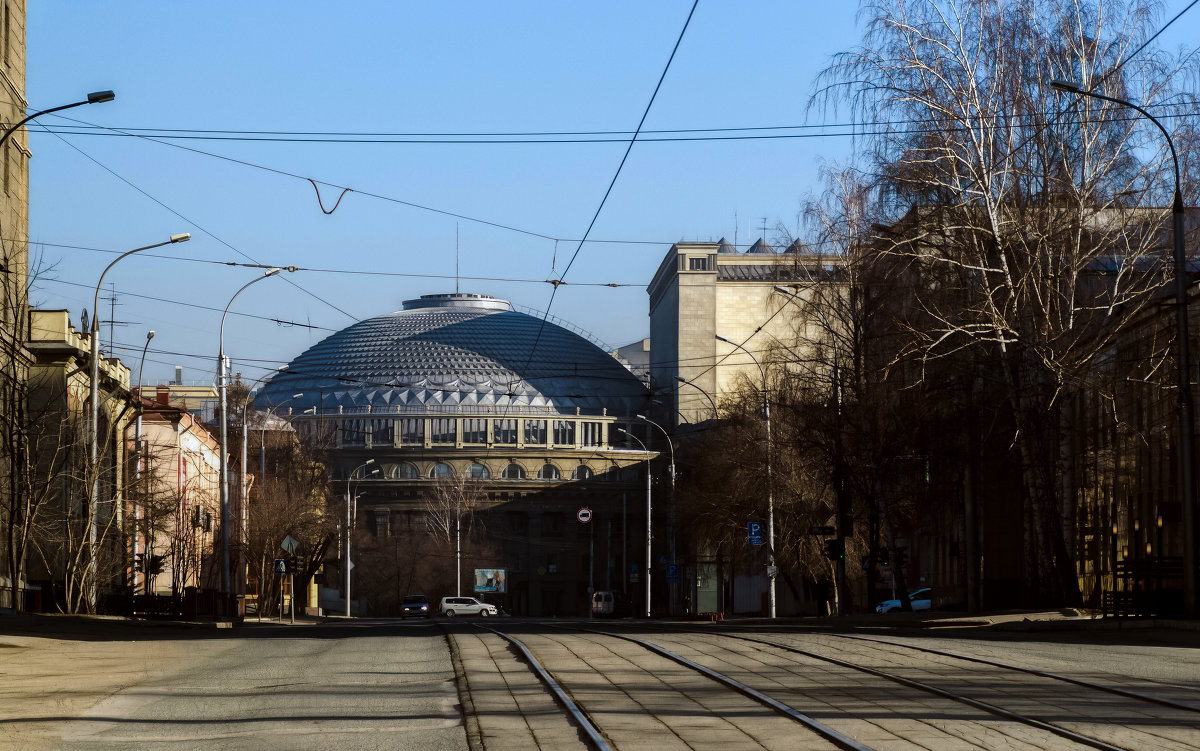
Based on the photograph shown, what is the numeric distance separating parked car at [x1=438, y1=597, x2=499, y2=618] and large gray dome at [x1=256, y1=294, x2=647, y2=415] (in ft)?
226

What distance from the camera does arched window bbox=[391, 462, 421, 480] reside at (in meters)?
147

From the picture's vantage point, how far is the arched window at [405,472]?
147 metres

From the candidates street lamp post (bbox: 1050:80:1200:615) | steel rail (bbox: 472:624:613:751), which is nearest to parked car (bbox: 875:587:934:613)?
street lamp post (bbox: 1050:80:1200:615)

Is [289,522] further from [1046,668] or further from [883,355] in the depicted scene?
[1046,668]

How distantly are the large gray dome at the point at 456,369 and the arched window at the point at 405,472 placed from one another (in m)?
12.6

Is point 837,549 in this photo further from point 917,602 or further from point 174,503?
point 174,503

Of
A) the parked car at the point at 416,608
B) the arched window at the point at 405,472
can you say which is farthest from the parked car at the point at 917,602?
the arched window at the point at 405,472

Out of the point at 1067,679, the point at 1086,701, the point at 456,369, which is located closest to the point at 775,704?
the point at 1086,701

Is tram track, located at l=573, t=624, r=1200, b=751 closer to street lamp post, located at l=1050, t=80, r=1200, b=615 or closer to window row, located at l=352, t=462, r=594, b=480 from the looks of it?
street lamp post, located at l=1050, t=80, r=1200, b=615

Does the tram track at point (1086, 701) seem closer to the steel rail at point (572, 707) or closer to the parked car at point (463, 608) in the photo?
the steel rail at point (572, 707)

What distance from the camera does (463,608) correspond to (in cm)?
8512

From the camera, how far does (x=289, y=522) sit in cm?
6500

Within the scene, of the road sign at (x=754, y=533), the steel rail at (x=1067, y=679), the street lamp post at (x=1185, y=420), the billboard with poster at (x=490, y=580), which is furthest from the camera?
the billboard with poster at (x=490, y=580)

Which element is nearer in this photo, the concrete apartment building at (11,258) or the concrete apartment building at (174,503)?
the concrete apartment building at (11,258)
